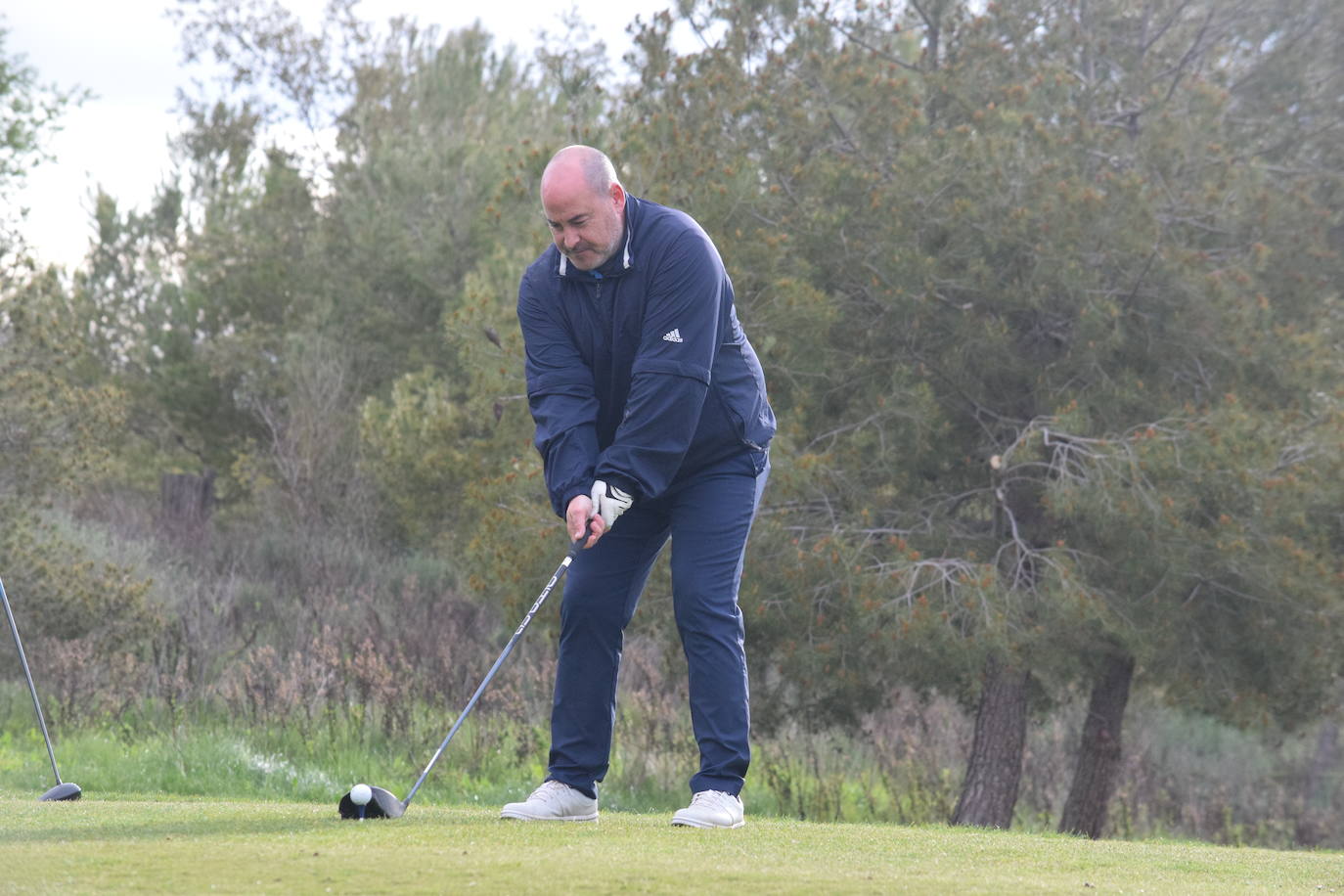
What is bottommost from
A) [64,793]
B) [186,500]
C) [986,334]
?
[64,793]

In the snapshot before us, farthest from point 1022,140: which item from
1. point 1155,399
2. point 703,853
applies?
point 703,853

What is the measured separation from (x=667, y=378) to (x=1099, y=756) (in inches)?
398

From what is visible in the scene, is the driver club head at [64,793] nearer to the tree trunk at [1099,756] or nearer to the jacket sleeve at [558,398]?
the jacket sleeve at [558,398]

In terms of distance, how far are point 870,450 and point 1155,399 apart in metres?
2.32

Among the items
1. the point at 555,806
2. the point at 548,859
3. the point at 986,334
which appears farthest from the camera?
the point at 986,334

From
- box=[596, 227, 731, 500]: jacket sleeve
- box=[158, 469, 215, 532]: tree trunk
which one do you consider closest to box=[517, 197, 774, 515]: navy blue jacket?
box=[596, 227, 731, 500]: jacket sleeve

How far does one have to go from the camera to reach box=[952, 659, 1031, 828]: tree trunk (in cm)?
1306

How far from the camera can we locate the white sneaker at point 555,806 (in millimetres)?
4844

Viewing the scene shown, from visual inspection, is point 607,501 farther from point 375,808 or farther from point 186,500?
point 186,500

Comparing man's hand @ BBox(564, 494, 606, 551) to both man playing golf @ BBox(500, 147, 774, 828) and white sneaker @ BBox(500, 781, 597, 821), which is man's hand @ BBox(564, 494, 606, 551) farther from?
white sneaker @ BBox(500, 781, 597, 821)

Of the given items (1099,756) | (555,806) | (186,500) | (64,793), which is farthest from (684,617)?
(186,500)

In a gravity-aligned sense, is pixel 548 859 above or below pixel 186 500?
below

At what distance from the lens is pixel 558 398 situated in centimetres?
482

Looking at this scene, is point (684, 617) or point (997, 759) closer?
point (684, 617)
